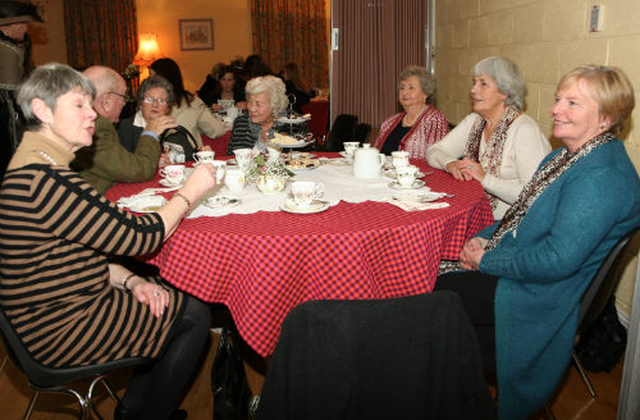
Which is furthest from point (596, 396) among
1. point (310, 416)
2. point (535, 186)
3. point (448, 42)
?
point (448, 42)

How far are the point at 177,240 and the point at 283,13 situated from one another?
29.0 feet

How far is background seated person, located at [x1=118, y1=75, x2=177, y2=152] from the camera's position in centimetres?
305

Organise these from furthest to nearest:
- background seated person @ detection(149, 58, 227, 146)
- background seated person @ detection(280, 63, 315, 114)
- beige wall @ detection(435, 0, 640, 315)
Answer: background seated person @ detection(280, 63, 315, 114)
background seated person @ detection(149, 58, 227, 146)
beige wall @ detection(435, 0, 640, 315)

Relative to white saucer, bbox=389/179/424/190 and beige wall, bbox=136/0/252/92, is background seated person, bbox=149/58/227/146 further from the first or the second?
beige wall, bbox=136/0/252/92

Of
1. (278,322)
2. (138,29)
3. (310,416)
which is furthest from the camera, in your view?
(138,29)

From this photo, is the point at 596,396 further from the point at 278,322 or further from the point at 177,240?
the point at 177,240

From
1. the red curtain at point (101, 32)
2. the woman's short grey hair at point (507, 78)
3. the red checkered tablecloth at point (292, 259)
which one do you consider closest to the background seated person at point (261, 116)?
the woman's short grey hair at point (507, 78)

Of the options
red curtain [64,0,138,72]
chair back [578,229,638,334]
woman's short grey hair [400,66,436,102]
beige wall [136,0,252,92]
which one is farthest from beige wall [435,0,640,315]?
red curtain [64,0,138,72]

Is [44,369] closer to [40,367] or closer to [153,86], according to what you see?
Answer: [40,367]

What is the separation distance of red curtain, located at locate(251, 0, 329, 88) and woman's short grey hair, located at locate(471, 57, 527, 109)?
7593 millimetres

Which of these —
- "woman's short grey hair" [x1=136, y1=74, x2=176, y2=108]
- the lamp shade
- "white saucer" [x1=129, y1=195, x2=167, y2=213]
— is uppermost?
the lamp shade

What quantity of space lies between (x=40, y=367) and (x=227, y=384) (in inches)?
25.7

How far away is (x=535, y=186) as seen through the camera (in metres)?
1.83

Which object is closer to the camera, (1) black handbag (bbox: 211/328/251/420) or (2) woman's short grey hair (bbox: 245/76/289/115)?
(1) black handbag (bbox: 211/328/251/420)
